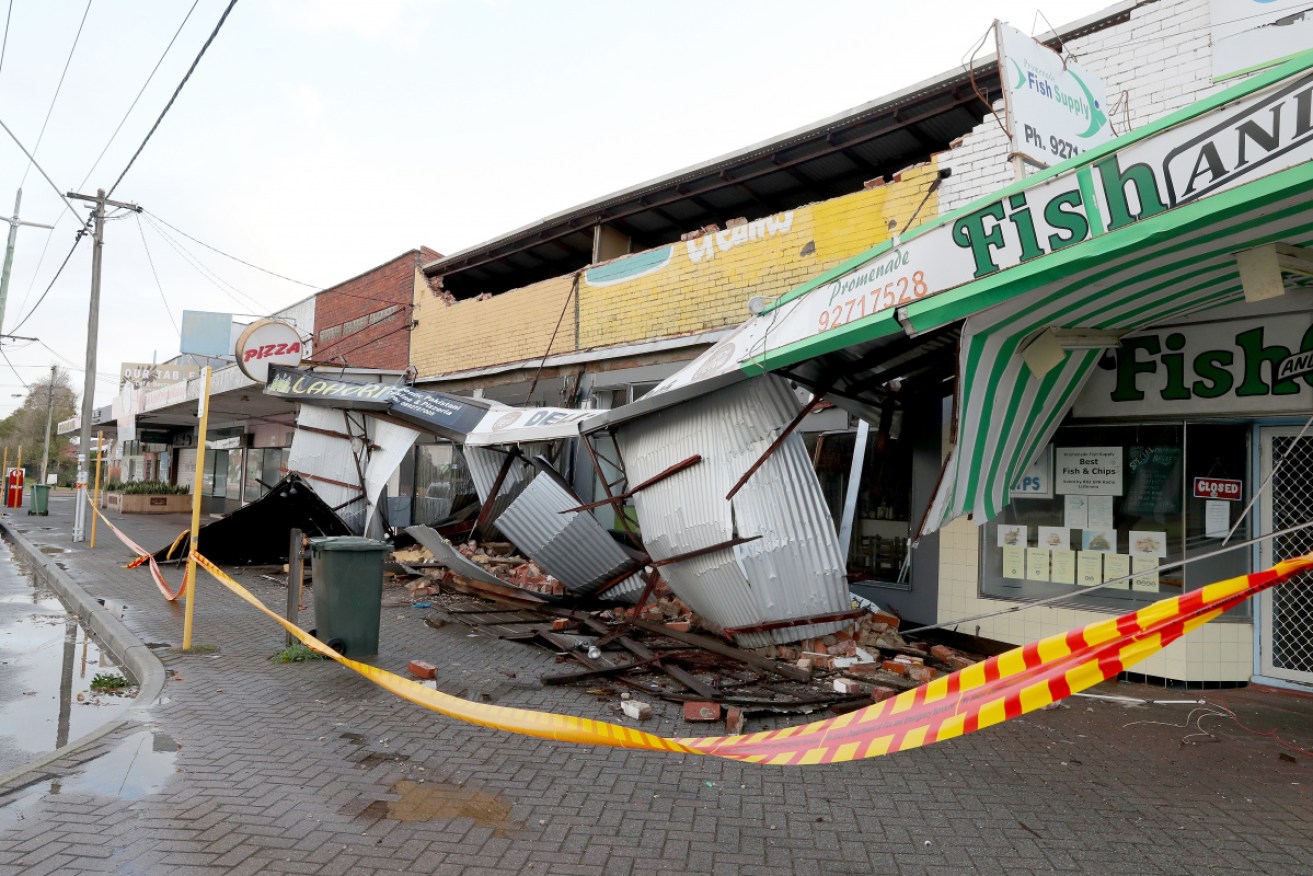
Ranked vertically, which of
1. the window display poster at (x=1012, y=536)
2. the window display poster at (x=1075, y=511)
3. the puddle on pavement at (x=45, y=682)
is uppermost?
the window display poster at (x=1075, y=511)

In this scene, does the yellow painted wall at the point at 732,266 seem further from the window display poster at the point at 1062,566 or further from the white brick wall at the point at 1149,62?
the window display poster at the point at 1062,566

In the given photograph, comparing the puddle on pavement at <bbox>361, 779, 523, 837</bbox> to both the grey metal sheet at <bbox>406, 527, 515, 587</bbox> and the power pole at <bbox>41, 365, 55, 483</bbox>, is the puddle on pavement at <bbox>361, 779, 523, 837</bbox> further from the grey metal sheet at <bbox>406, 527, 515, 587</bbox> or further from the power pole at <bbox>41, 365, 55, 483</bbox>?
the power pole at <bbox>41, 365, 55, 483</bbox>

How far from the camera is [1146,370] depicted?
678cm

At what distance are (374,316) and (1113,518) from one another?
1544 centimetres

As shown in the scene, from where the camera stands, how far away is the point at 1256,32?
480 cm

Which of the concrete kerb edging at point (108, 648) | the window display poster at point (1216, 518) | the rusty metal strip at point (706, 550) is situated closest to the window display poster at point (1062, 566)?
the window display poster at point (1216, 518)

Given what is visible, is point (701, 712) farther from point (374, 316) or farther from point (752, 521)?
point (374, 316)

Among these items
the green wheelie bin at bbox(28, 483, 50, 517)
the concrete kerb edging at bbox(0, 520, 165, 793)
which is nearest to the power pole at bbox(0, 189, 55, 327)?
the green wheelie bin at bbox(28, 483, 50, 517)

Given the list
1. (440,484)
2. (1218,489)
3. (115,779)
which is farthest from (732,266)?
(440,484)

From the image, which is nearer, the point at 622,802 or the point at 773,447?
the point at 622,802

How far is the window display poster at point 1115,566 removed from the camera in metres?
6.86

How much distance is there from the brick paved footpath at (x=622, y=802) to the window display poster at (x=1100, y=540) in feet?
5.15

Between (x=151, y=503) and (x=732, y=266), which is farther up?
(x=732, y=266)

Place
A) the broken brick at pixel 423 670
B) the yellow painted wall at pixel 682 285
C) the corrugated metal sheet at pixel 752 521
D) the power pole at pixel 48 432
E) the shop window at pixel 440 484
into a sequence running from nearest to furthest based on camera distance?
the broken brick at pixel 423 670 → the corrugated metal sheet at pixel 752 521 → the yellow painted wall at pixel 682 285 → the shop window at pixel 440 484 → the power pole at pixel 48 432
